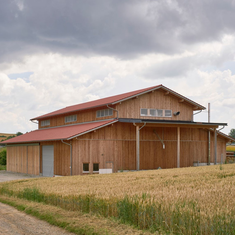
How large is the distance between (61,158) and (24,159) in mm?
8485

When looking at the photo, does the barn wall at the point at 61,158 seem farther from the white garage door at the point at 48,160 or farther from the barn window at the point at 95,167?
the barn window at the point at 95,167

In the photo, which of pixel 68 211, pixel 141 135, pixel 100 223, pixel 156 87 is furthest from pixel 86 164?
pixel 100 223

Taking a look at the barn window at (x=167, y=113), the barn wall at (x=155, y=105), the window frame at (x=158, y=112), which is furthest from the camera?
the barn window at (x=167, y=113)

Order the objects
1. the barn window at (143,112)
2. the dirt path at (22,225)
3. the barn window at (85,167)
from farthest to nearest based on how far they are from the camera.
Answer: the barn window at (143,112) < the barn window at (85,167) < the dirt path at (22,225)

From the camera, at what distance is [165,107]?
3597 cm

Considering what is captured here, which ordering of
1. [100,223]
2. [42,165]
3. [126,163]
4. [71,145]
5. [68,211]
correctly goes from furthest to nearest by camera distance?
[42,165] < [126,163] < [71,145] < [68,211] < [100,223]

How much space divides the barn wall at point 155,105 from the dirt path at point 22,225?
69.8ft

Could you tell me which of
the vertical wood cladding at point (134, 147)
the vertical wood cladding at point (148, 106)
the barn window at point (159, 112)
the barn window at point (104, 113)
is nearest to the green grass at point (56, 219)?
the vertical wood cladding at point (134, 147)

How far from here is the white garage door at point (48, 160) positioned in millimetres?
33062

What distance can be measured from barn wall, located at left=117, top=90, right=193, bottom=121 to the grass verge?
2052cm

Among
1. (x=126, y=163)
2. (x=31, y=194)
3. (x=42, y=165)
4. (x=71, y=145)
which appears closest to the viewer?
(x=31, y=194)

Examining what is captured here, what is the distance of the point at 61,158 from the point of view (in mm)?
31344

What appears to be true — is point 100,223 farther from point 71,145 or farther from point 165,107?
point 165,107

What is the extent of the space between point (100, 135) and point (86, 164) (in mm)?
2809
